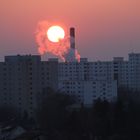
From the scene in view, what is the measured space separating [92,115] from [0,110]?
1370cm

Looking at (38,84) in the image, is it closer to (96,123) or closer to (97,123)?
(96,123)

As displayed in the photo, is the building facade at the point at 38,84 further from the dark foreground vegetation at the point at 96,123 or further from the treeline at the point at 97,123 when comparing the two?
the treeline at the point at 97,123

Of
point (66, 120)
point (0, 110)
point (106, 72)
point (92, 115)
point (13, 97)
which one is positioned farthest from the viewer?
point (106, 72)

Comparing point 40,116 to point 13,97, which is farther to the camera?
point 13,97

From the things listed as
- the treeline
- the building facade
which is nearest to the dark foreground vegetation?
the treeline

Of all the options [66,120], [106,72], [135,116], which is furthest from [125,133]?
[106,72]

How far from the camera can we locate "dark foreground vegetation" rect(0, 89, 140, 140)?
23598 millimetres

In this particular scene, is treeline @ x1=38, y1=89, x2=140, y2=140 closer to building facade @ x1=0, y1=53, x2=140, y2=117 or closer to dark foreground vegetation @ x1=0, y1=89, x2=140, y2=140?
dark foreground vegetation @ x1=0, y1=89, x2=140, y2=140

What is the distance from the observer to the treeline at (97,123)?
23.6 meters

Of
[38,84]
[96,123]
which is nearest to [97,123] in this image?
[96,123]

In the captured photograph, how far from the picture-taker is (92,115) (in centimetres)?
2522

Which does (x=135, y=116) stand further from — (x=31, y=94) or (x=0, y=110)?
(x=31, y=94)

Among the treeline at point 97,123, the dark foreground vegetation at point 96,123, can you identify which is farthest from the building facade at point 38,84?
the treeline at point 97,123

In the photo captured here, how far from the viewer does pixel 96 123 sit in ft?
79.9
